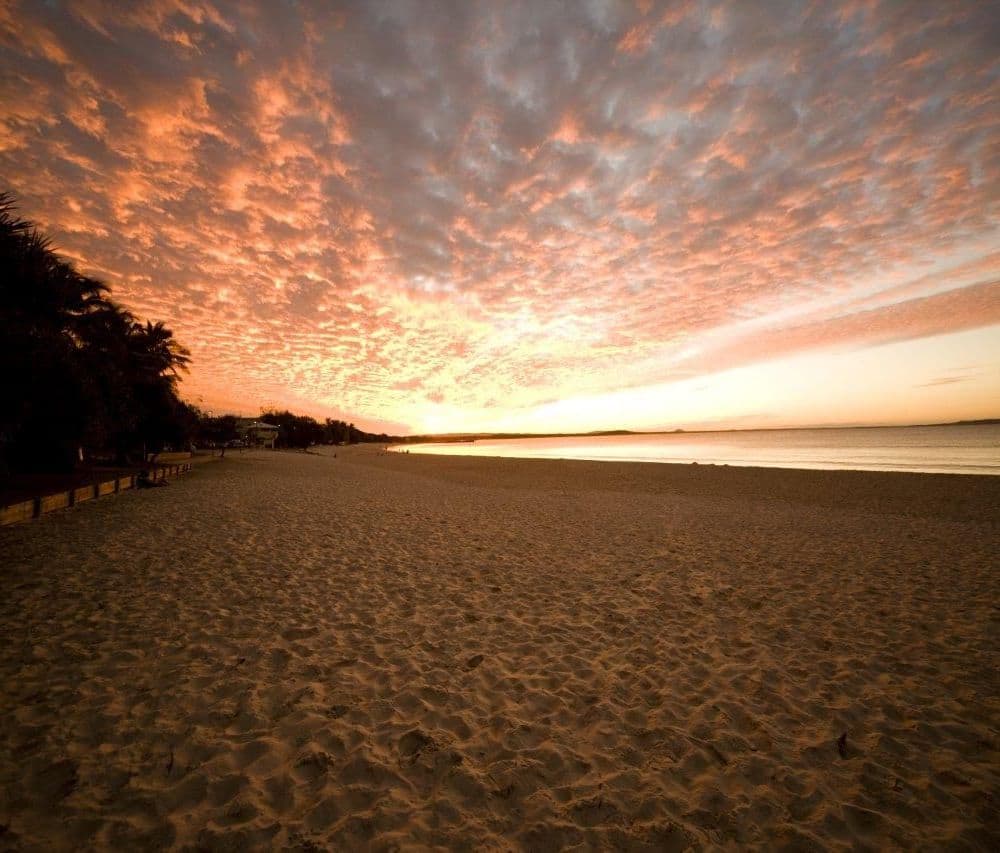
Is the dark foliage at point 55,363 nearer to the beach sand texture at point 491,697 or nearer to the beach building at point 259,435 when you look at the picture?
the beach sand texture at point 491,697

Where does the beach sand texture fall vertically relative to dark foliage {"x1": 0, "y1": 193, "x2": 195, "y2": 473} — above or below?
below

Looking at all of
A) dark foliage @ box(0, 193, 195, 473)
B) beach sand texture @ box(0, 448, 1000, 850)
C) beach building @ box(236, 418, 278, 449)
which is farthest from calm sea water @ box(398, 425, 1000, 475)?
beach building @ box(236, 418, 278, 449)

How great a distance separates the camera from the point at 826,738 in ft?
14.4

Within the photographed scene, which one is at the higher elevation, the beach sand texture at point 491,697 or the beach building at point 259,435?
the beach building at point 259,435

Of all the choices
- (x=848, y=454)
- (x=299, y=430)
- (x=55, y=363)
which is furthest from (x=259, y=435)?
(x=848, y=454)

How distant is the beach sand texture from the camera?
3.37 m

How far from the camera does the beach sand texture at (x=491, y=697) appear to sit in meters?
3.37

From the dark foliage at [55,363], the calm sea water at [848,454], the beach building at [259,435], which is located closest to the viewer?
the dark foliage at [55,363]

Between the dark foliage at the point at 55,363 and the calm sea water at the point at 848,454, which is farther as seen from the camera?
the calm sea water at the point at 848,454

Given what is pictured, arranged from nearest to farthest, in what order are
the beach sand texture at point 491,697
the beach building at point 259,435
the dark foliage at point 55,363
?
the beach sand texture at point 491,697
the dark foliage at point 55,363
the beach building at point 259,435

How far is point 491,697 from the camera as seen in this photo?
4977mm

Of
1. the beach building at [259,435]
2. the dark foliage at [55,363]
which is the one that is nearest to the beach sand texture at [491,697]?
the dark foliage at [55,363]

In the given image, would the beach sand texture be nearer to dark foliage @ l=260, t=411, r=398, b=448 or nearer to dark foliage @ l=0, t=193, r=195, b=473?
dark foliage @ l=0, t=193, r=195, b=473

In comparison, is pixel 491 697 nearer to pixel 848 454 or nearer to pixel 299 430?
pixel 848 454
